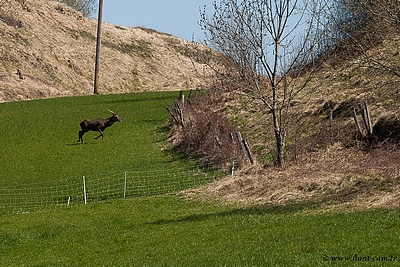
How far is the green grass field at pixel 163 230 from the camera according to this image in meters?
12.3

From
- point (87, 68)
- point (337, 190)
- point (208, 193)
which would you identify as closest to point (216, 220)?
point (337, 190)

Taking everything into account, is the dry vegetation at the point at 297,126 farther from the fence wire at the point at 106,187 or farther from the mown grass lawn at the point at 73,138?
the mown grass lawn at the point at 73,138

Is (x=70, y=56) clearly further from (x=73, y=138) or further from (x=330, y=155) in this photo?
(x=330, y=155)

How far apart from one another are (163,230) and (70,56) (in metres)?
62.7

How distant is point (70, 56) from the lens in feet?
254

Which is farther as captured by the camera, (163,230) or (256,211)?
(256,211)

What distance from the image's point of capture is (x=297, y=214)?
1645 cm

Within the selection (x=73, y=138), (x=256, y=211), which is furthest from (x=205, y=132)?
(x=256, y=211)

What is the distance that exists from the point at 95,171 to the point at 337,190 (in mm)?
14812

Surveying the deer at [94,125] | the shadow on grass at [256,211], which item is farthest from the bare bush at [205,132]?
the shadow on grass at [256,211]

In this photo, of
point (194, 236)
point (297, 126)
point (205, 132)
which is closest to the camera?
point (194, 236)

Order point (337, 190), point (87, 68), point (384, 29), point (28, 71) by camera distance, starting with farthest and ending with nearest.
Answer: point (87, 68) < point (28, 71) < point (384, 29) < point (337, 190)

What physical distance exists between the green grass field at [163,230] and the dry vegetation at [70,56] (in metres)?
30.0

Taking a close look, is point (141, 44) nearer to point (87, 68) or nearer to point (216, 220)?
point (87, 68)
